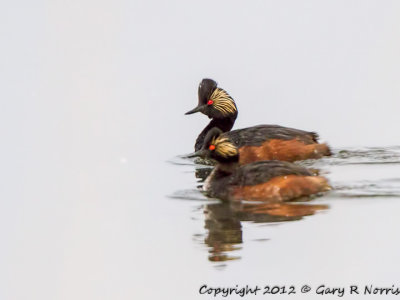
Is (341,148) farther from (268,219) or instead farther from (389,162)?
(268,219)

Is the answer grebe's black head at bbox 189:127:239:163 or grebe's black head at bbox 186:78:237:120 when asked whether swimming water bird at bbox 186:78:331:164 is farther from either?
grebe's black head at bbox 189:127:239:163

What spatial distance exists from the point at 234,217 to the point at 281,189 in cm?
97

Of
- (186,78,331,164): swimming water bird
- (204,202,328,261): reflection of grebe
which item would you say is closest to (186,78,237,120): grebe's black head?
(186,78,331,164): swimming water bird

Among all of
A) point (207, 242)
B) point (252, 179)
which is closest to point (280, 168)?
point (252, 179)

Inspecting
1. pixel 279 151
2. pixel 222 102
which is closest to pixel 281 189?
pixel 279 151

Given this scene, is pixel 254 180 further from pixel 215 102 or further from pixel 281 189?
pixel 215 102

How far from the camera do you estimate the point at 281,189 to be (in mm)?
12820

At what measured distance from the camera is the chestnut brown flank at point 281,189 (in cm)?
1280

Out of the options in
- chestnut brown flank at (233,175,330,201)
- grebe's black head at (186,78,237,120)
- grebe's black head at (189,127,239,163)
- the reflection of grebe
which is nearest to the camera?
the reflection of grebe

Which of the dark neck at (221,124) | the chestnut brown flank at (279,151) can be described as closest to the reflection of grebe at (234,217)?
the chestnut brown flank at (279,151)

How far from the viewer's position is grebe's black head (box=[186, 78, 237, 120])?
57.9ft

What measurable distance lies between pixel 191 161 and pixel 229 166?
324 cm

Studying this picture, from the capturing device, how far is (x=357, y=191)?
13125 millimetres

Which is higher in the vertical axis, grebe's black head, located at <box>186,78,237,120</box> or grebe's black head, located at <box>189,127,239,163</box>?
grebe's black head, located at <box>186,78,237,120</box>
